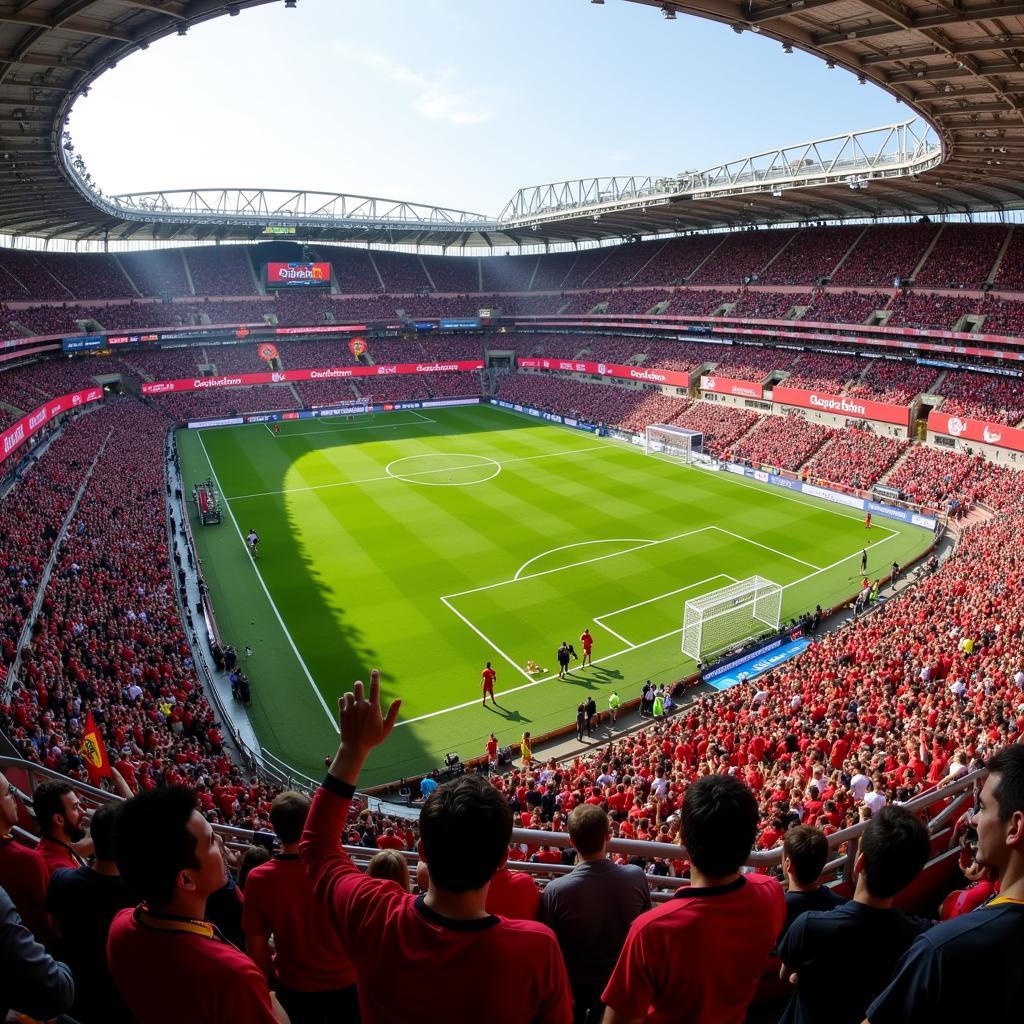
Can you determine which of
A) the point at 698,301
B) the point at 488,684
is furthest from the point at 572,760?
the point at 698,301

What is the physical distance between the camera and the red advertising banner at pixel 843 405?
4478 cm

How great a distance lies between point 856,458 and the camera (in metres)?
43.9

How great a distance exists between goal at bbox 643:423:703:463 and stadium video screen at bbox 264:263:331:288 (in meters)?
44.4

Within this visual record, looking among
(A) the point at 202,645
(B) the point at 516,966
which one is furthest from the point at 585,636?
(B) the point at 516,966

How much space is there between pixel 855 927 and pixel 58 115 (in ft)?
112

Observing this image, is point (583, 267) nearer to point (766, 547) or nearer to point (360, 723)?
point (766, 547)

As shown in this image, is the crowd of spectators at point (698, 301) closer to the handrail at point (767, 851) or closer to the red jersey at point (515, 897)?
the handrail at point (767, 851)

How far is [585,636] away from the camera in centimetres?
2433

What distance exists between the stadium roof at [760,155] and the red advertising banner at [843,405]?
12.6 metres

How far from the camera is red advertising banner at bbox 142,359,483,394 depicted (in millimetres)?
64188

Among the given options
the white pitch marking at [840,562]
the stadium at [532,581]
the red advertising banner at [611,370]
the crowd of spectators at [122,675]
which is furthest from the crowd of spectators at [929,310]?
the crowd of spectators at [122,675]

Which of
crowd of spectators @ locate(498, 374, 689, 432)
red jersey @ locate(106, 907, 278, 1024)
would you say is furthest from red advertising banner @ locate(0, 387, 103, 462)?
crowd of spectators @ locate(498, 374, 689, 432)

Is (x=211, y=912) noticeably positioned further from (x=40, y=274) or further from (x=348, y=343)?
(x=348, y=343)

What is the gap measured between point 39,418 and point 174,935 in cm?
4617
